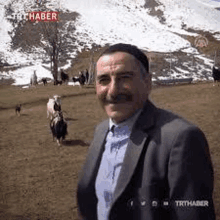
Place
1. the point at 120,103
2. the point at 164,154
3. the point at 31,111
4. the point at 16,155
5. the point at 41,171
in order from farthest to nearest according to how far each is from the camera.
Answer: the point at 31,111
the point at 16,155
the point at 41,171
the point at 120,103
the point at 164,154

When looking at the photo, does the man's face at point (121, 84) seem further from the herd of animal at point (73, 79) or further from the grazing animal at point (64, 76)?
the grazing animal at point (64, 76)

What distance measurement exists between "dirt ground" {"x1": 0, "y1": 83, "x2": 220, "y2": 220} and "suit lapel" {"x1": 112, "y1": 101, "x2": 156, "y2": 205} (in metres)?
3.82

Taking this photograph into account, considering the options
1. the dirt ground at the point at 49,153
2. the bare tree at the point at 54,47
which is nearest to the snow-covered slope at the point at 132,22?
the bare tree at the point at 54,47

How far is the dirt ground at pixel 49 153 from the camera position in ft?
17.4

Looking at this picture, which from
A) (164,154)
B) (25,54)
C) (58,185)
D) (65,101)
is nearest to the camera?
(164,154)

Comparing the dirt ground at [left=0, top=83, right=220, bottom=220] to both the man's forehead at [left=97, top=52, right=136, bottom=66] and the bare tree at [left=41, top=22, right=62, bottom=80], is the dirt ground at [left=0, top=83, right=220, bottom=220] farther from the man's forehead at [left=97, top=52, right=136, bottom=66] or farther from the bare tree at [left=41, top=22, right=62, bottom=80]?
the bare tree at [left=41, top=22, right=62, bottom=80]

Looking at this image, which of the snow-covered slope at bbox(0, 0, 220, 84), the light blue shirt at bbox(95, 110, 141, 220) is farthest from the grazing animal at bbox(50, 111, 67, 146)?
the snow-covered slope at bbox(0, 0, 220, 84)

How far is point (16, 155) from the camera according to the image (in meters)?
8.28

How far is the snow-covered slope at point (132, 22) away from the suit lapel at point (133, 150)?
44.2m

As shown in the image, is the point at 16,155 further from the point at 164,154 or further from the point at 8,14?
the point at 8,14

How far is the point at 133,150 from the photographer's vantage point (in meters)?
1.40

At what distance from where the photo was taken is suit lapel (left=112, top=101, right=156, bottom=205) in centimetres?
136

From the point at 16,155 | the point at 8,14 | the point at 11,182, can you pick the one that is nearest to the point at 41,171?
the point at 11,182

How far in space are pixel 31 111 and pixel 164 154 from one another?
15.0 meters
